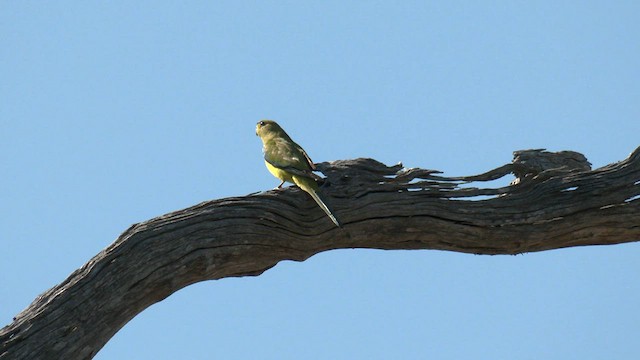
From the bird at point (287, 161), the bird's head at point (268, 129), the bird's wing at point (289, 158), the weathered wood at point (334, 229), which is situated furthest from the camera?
the bird's head at point (268, 129)

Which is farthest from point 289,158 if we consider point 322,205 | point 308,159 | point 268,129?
point 268,129

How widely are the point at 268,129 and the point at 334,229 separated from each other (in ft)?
8.29

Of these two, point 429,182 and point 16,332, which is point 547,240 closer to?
point 429,182

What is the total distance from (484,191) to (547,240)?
0.54m

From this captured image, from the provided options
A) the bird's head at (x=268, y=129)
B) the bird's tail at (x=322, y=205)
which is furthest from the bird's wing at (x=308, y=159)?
the bird's head at (x=268, y=129)

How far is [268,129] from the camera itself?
8.97m

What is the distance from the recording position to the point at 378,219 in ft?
21.9

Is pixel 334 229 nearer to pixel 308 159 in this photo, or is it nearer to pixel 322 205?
pixel 322 205

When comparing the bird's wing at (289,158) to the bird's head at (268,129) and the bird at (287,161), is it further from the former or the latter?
the bird's head at (268,129)

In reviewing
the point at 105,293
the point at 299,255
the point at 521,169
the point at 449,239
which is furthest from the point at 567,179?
the point at 105,293

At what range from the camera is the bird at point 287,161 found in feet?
21.9

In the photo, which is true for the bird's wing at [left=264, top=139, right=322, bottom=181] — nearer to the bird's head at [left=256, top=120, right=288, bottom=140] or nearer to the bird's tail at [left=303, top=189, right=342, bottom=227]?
the bird's tail at [left=303, top=189, right=342, bottom=227]

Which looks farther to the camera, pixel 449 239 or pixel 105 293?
pixel 449 239

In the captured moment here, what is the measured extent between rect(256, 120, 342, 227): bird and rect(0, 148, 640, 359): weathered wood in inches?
3.7
